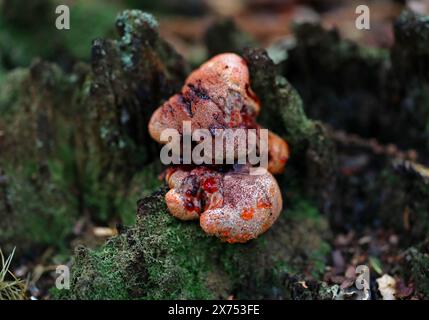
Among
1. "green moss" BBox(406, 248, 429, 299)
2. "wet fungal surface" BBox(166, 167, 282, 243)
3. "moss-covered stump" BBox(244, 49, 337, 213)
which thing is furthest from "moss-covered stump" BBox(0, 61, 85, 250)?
"green moss" BBox(406, 248, 429, 299)

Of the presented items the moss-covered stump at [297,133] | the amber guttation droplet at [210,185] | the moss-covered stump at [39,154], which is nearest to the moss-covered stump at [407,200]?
the moss-covered stump at [297,133]

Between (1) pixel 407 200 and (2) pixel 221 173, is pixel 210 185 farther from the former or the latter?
(1) pixel 407 200

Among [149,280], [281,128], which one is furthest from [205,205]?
[281,128]

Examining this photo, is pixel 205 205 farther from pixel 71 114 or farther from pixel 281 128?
pixel 71 114

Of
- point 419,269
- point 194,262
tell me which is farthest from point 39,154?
point 419,269

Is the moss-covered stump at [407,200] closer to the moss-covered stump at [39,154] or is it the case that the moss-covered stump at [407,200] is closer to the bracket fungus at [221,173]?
the bracket fungus at [221,173]

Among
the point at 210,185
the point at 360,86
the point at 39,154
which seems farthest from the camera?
the point at 360,86
